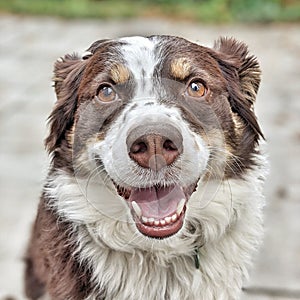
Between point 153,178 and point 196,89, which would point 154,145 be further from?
point 196,89

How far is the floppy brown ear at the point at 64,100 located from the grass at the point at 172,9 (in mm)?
9182

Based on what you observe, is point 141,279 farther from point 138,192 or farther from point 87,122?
point 87,122

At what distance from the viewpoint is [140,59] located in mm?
2596

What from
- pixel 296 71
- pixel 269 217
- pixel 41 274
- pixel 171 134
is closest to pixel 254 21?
pixel 296 71

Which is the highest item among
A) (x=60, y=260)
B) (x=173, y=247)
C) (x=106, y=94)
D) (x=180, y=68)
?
(x=180, y=68)

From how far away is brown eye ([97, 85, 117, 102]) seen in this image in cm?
262

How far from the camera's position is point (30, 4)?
42.7 feet

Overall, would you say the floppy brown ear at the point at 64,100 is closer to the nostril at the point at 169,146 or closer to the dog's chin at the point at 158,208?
the dog's chin at the point at 158,208

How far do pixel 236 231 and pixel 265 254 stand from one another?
137 centimetres

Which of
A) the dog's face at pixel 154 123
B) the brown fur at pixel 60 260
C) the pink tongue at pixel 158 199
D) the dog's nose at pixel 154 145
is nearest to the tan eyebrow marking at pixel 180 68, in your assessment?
the dog's face at pixel 154 123

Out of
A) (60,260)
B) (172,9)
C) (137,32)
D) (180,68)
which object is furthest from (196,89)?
(172,9)

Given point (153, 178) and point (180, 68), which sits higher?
point (180, 68)

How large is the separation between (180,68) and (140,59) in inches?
6.0

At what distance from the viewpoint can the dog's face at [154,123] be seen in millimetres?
2410
